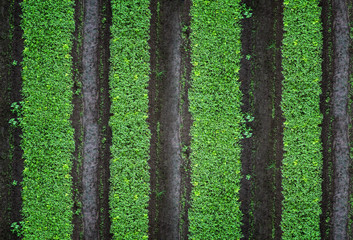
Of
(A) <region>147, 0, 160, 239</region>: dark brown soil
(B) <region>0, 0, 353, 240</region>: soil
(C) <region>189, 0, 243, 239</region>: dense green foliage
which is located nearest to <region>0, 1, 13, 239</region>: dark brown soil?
(B) <region>0, 0, 353, 240</region>: soil

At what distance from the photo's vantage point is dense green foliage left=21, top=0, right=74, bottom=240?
17.7 feet

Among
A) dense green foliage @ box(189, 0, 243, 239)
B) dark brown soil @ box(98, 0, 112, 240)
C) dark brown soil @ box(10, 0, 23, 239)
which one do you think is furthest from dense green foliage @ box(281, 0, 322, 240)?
dark brown soil @ box(10, 0, 23, 239)

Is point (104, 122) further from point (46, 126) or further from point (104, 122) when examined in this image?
point (46, 126)

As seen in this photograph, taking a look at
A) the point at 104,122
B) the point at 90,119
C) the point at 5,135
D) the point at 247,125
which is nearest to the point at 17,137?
the point at 5,135

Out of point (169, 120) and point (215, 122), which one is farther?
point (169, 120)

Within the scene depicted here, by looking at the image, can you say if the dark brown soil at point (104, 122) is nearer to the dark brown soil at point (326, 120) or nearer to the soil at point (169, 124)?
the soil at point (169, 124)

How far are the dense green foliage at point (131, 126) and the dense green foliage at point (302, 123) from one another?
3.28 meters

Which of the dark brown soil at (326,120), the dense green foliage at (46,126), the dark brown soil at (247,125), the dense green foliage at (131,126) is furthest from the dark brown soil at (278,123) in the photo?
the dense green foliage at (46,126)

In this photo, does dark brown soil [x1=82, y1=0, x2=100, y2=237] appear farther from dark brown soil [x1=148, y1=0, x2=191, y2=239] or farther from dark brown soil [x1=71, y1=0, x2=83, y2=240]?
dark brown soil [x1=148, y1=0, x2=191, y2=239]

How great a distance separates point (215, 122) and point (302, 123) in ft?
6.59

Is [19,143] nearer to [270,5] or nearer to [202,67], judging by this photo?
[202,67]

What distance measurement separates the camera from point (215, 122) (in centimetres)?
543

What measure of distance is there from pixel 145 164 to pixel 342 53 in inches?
207

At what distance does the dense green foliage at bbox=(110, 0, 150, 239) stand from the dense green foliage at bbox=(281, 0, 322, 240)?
10.7 feet
